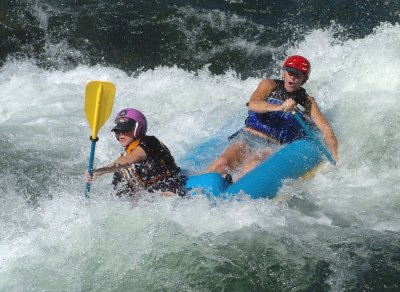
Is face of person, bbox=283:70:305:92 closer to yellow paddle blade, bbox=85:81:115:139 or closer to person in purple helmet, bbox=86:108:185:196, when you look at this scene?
person in purple helmet, bbox=86:108:185:196

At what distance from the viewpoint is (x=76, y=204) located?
532 centimetres

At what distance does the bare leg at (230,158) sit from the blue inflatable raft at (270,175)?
0.99ft

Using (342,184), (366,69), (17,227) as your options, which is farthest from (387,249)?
(366,69)

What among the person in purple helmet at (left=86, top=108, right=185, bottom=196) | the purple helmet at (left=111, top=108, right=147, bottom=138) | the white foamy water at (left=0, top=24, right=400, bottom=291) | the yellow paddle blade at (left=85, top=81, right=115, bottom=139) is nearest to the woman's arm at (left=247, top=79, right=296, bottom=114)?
the white foamy water at (left=0, top=24, right=400, bottom=291)

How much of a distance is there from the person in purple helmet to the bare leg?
58cm

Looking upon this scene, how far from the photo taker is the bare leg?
595 cm

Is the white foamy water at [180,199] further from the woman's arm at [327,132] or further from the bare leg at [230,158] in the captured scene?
the bare leg at [230,158]

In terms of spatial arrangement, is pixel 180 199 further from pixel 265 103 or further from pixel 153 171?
pixel 265 103

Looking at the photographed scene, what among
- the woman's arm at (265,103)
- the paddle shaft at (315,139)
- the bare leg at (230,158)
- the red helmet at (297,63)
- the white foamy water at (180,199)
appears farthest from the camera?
the red helmet at (297,63)

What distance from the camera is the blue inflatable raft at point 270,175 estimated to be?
5.45 meters

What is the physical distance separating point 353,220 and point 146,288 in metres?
2.03

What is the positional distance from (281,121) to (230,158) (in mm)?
747

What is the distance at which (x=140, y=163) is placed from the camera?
5184mm

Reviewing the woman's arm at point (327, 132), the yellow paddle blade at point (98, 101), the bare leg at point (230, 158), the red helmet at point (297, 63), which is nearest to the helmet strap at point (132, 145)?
the yellow paddle blade at point (98, 101)
